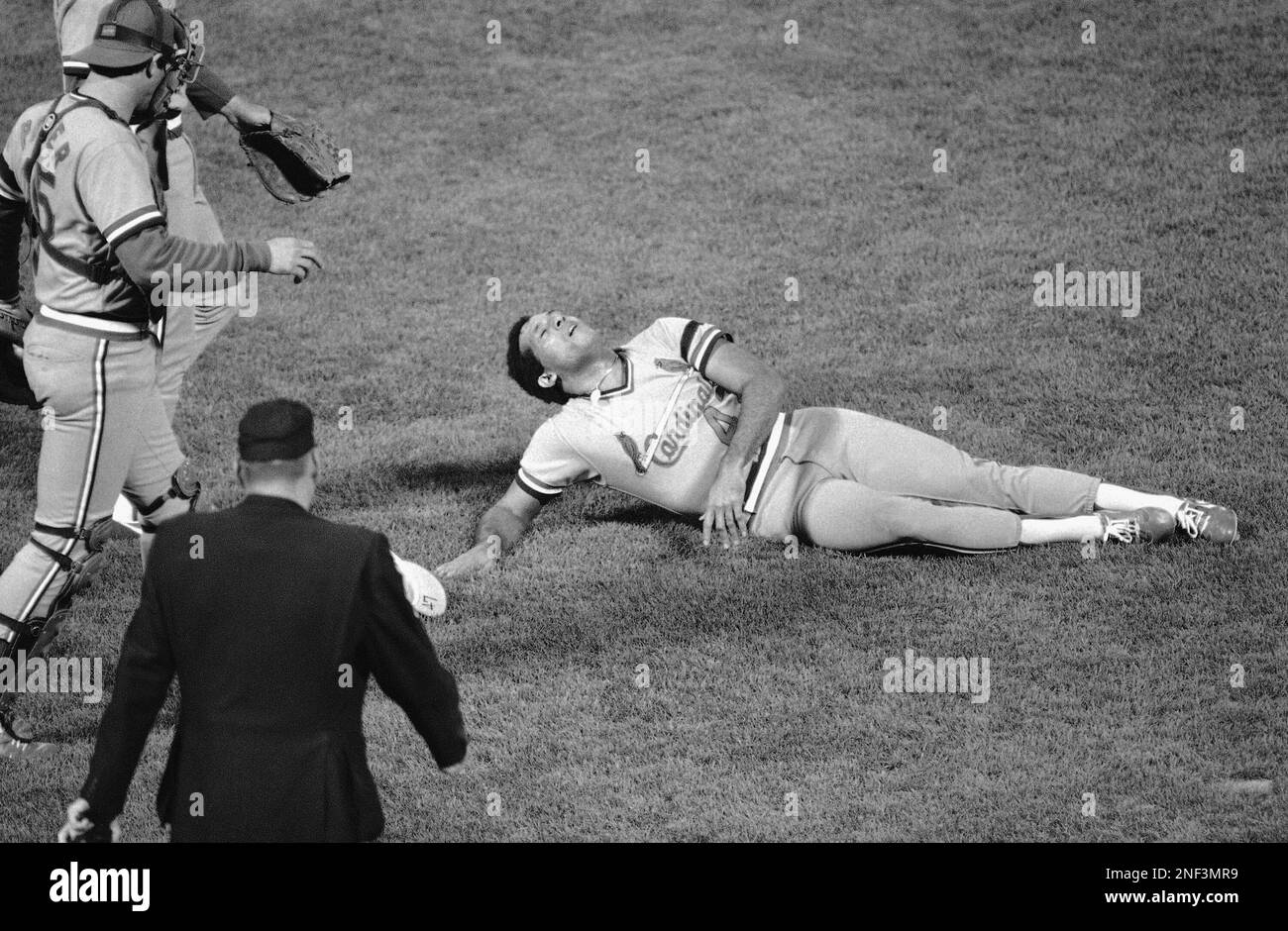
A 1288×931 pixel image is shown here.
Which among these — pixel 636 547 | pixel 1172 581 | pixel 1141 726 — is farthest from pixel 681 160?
pixel 1141 726

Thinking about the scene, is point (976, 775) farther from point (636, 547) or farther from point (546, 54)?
point (546, 54)

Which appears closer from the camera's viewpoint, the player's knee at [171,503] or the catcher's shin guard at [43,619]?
the catcher's shin guard at [43,619]

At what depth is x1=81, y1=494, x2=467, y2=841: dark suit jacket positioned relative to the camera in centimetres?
367

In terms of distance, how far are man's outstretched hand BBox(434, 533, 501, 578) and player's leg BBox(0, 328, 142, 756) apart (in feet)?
5.84

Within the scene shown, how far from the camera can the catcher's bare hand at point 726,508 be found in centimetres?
686

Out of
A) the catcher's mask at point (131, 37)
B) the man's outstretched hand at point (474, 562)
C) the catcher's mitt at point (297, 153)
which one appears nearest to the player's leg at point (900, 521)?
the man's outstretched hand at point (474, 562)

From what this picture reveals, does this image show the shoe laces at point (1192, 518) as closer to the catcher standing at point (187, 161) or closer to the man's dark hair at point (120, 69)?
the catcher standing at point (187, 161)

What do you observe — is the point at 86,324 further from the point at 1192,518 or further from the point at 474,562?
the point at 1192,518

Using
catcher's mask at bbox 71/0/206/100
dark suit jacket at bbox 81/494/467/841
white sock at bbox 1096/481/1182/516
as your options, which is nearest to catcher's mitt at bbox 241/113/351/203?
catcher's mask at bbox 71/0/206/100

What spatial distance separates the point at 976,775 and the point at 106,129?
12.9 ft

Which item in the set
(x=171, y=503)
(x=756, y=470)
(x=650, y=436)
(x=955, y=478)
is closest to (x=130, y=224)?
(x=171, y=503)

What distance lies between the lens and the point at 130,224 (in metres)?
5.34

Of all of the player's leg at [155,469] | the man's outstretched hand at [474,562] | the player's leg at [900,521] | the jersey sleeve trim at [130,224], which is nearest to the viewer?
the jersey sleeve trim at [130,224]

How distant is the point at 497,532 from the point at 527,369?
79cm
